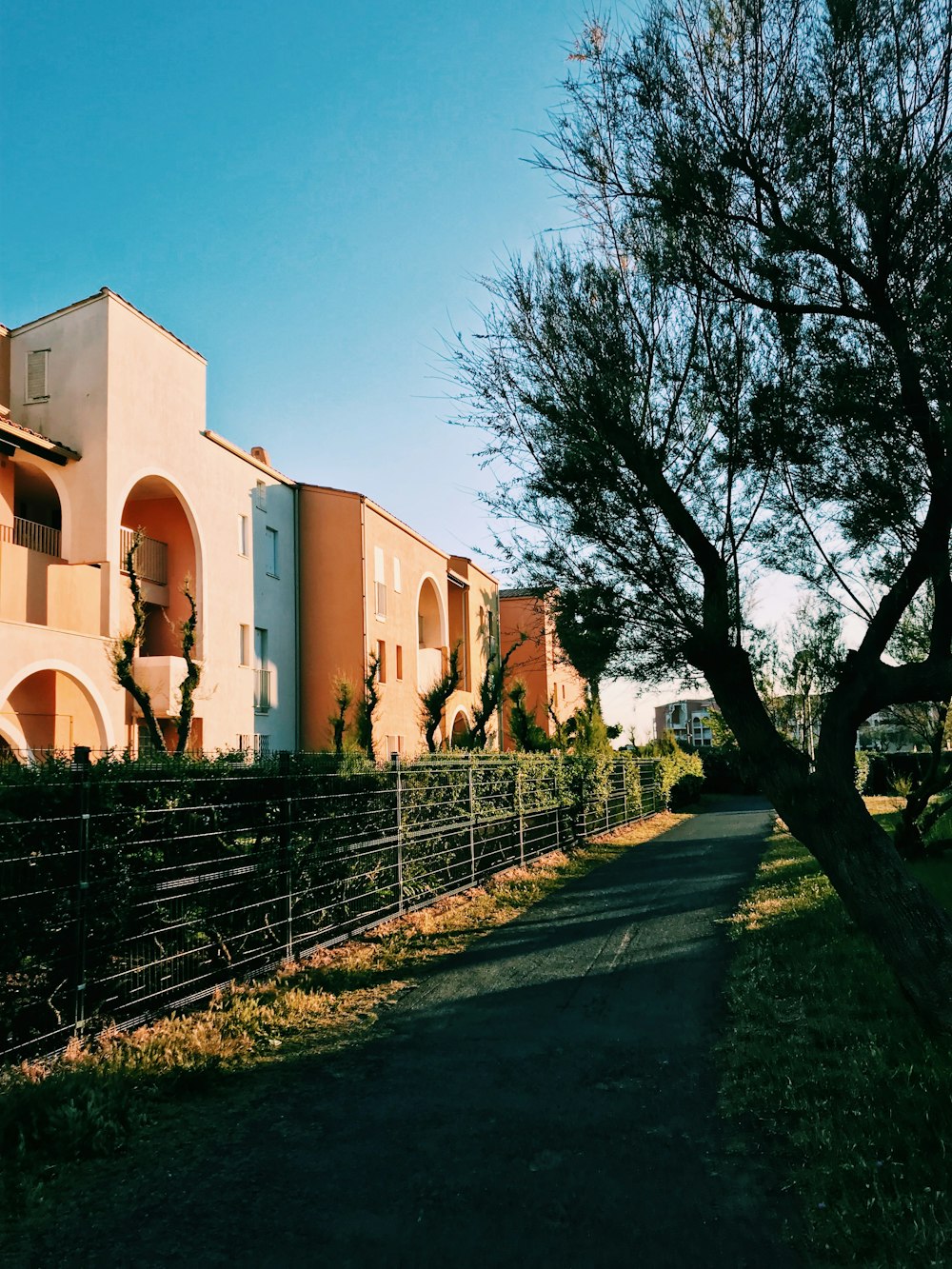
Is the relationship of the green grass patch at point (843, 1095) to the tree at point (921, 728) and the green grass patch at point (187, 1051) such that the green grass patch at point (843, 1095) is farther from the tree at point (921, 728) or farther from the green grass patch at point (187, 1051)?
the green grass patch at point (187, 1051)

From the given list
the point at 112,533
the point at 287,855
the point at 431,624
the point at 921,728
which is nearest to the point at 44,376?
the point at 112,533

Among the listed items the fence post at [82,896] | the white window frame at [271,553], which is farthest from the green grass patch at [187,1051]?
the white window frame at [271,553]

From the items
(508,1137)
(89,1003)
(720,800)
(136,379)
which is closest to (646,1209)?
(508,1137)

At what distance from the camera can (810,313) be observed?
6004 millimetres

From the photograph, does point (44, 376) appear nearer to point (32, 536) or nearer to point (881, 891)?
point (32, 536)

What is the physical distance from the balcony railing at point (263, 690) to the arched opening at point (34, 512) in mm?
6517

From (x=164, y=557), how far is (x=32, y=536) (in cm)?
356

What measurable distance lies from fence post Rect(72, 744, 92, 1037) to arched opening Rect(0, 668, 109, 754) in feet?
39.8

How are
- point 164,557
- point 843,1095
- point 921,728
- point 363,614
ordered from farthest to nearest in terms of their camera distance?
1. point 363,614
2. point 164,557
3. point 921,728
4. point 843,1095

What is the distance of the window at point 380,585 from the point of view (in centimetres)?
2831

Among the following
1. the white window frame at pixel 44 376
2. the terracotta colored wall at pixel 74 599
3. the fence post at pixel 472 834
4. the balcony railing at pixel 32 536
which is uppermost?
the white window frame at pixel 44 376

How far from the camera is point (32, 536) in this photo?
734 inches

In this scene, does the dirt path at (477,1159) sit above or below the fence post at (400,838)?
below

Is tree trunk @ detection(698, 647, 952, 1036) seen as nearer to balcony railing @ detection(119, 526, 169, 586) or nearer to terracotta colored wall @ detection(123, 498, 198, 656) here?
balcony railing @ detection(119, 526, 169, 586)
